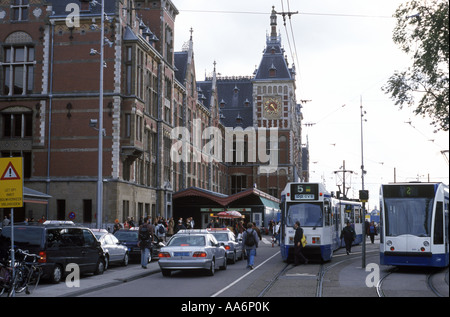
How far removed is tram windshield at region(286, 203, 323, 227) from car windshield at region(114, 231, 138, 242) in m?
6.88

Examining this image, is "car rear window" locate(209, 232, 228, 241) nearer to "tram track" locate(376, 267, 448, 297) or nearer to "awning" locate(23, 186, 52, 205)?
"tram track" locate(376, 267, 448, 297)

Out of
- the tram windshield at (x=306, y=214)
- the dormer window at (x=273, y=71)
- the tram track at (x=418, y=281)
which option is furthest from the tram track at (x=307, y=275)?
the dormer window at (x=273, y=71)

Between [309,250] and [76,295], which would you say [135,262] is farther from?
[76,295]

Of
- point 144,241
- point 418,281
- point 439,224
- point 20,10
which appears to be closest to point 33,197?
point 144,241

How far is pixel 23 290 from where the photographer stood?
15.0 m

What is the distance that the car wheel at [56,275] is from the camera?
677 inches

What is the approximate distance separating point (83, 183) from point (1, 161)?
26796mm

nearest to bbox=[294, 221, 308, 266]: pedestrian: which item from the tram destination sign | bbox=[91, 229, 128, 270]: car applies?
the tram destination sign

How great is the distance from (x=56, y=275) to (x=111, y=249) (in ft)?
17.4

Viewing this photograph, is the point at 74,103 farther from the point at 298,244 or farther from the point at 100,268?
the point at 298,244

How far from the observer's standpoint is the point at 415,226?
19906 millimetres

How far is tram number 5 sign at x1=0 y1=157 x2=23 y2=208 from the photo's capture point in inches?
527

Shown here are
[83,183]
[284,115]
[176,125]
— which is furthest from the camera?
[284,115]
